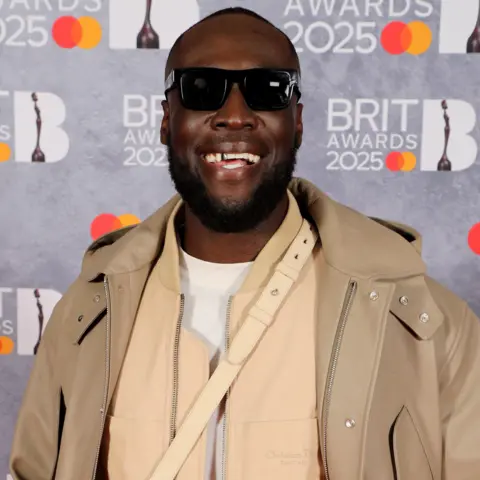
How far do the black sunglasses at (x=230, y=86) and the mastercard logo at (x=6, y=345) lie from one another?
0.98 metres

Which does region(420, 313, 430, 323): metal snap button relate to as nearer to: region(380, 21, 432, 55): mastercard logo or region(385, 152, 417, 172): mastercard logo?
region(385, 152, 417, 172): mastercard logo

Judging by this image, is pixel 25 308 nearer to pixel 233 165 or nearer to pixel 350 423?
pixel 233 165

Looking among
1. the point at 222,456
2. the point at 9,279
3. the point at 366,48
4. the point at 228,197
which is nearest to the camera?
the point at 222,456

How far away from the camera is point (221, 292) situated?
108 cm

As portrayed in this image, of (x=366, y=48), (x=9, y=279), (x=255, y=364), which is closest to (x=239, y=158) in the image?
(x=255, y=364)

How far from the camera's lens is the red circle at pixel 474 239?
1600 mm

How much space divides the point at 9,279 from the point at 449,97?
1215 millimetres

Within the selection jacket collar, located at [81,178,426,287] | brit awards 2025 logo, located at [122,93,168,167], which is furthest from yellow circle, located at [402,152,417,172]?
brit awards 2025 logo, located at [122,93,168,167]

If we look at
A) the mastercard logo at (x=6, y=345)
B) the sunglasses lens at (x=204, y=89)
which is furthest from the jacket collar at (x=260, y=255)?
the mastercard logo at (x=6, y=345)

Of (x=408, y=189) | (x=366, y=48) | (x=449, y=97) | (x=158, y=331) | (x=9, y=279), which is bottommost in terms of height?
(x=9, y=279)

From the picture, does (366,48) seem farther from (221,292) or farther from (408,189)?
(221,292)

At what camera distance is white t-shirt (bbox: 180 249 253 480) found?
988 millimetres

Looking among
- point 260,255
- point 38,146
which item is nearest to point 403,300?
point 260,255

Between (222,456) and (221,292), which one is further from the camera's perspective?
(221,292)
